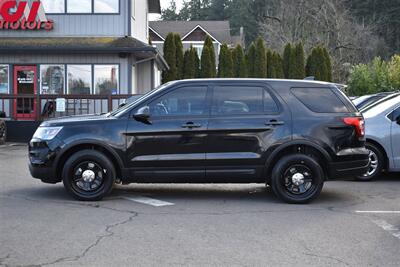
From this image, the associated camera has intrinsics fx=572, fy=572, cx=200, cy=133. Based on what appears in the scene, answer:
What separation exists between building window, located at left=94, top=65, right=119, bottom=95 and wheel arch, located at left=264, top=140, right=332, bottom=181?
13416mm

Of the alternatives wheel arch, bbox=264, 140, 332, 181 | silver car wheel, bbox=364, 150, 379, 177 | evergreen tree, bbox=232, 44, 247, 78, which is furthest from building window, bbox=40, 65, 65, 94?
wheel arch, bbox=264, 140, 332, 181

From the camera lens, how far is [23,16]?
2109cm

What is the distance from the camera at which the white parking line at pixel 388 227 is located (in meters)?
6.64

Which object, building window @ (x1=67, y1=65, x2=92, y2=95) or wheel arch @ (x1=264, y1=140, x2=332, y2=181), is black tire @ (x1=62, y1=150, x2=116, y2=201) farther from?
building window @ (x1=67, y1=65, x2=92, y2=95)

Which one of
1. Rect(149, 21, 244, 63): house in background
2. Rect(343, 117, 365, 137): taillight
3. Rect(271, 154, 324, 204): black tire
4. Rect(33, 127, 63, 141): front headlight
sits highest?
Rect(149, 21, 244, 63): house in background

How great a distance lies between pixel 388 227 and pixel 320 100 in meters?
2.31

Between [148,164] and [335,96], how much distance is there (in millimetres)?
2953

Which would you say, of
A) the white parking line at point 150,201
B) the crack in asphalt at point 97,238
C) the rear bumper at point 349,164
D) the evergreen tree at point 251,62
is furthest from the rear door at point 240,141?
the evergreen tree at point 251,62

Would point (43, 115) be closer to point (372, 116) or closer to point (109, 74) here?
point (109, 74)

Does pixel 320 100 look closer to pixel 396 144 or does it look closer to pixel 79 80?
pixel 396 144

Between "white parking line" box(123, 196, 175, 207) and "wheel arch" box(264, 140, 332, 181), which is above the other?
"wheel arch" box(264, 140, 332, 181)

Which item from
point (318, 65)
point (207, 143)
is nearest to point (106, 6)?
point (318, 65)

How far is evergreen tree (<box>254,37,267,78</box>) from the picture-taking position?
97.1 feet

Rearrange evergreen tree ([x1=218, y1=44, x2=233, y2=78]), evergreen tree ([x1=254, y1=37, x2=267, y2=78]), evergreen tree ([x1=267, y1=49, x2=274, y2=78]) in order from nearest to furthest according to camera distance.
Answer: evergreen tree ([x1=218, y1=44, x2=233, y2=78])
evergreen tree ([x1=254, y1=37, x2=267, y2=78])
evergreen tree ([x1=267, y1=49, x2=274, y2=78])
